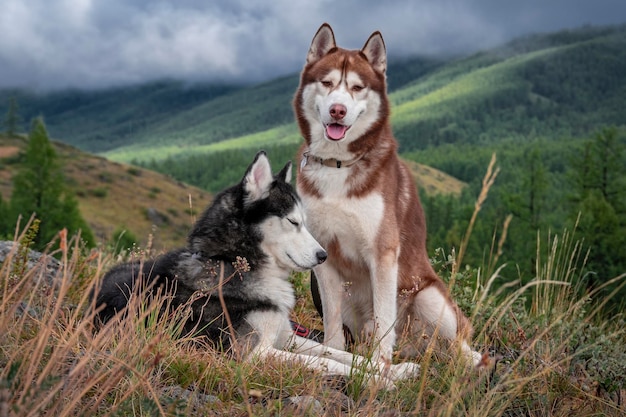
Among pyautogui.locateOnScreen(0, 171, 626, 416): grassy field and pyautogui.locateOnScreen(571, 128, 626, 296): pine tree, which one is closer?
pyautogui.locateOnScreen(0, 171, 626, 416): grassy field

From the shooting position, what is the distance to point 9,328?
413 cm

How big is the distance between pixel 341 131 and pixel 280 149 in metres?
185

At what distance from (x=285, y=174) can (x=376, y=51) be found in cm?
154

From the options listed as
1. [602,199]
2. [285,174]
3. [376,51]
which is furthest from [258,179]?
[602,199]

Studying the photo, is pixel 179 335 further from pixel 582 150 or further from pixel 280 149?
pixel 280 149

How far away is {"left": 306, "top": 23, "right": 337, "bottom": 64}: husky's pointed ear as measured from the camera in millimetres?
5797

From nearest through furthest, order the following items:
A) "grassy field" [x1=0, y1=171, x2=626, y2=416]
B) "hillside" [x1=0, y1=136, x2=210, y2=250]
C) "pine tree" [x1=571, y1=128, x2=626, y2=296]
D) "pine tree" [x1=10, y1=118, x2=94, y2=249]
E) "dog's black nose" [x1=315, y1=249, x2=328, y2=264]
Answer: "grassy field" [x1=0, y1=171, x2=626, y2=416]
"dog's black nose" [x1=315, y1=249, x2=328, y2=264]
"pine tree" [x1=571, y1=128, x2=626, y2=296]
"pine tree" [x1=10, y1=118, x2=94, y2=249]
"hillside" [x1=0, y1=136, x2=210, y2=250]

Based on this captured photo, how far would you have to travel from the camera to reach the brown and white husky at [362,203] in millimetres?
5480

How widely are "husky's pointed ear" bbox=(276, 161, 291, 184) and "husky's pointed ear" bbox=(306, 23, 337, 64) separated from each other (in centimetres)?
114

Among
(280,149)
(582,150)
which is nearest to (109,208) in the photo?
(582,150)

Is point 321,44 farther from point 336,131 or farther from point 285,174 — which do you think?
point 285,174

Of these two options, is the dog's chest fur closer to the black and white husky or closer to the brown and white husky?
the brown and white husky

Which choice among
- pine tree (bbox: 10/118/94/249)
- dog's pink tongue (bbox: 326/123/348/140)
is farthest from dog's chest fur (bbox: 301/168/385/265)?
pine tree (bbox: 10/118/94/249)

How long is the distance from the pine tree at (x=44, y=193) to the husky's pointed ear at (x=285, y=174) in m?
49.6
